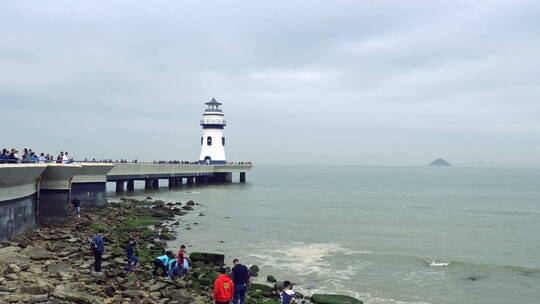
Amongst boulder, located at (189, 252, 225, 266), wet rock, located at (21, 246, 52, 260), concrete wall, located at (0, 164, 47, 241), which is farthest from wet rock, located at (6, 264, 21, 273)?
boulder, located at (189, 252, 225, 266)

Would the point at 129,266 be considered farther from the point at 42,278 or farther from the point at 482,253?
the point at 482,253

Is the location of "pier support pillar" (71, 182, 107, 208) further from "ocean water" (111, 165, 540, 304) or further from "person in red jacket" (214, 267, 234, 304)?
"person in red jacket" (214, 267, 234, 304)

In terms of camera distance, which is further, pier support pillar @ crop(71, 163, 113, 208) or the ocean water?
pier support pillar @ crop(71, 163, 113, 208)

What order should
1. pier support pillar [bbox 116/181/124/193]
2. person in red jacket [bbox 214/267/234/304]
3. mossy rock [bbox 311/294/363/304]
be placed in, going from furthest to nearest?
pier support pillar [bbox 116/181/124/193] → mossy rock [bbox 311/294/363/304] → person in red jacket [bbox 214/267/234/304]

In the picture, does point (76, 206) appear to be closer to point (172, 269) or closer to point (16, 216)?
point (16, 216)

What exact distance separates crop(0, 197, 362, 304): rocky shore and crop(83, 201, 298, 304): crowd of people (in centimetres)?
36

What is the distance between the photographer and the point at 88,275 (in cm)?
1535

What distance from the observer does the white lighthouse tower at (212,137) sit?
7994cm

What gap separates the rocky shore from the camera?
41.8ft

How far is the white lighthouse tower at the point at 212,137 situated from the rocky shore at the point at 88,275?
175 ft

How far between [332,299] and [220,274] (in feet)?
17.6

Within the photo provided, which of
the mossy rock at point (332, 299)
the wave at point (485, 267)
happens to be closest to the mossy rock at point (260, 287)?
the mossy rock at point (332, 299)

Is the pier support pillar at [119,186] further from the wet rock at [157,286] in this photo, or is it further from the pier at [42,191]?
the wet rock at [157,286]

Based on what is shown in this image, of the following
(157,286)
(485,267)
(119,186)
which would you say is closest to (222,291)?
(157,286)
